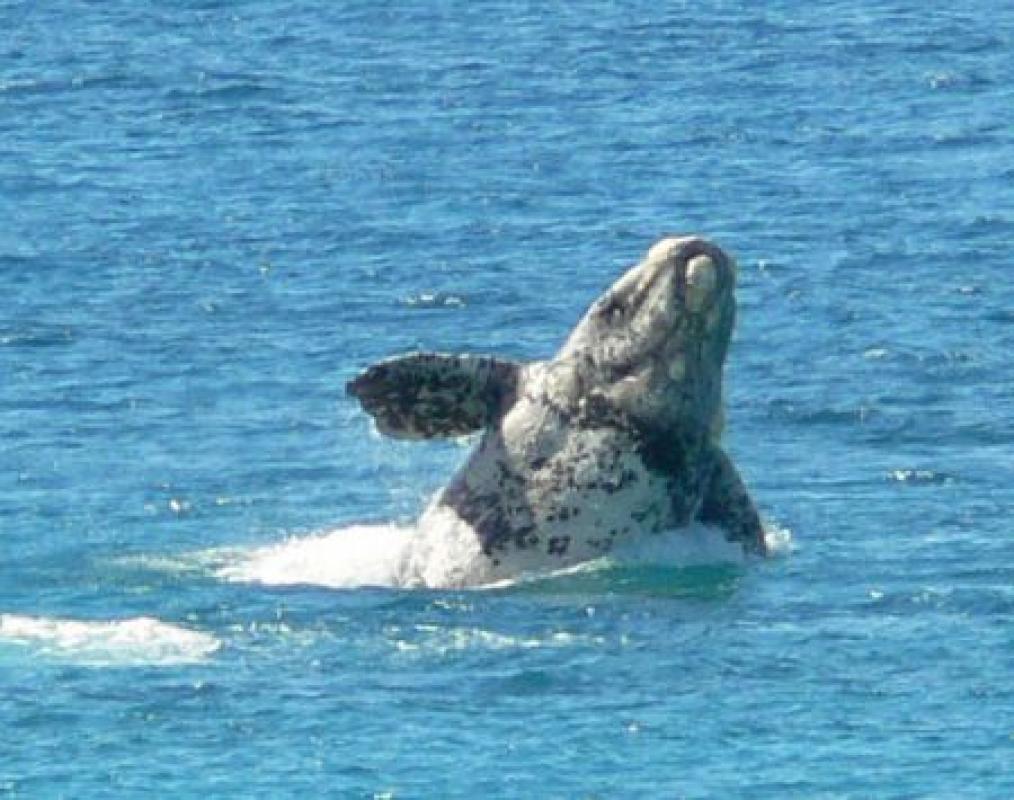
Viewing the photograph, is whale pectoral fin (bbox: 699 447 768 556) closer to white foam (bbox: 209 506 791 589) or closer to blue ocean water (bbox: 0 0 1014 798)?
white foam (bbox: 209 506 791 589)

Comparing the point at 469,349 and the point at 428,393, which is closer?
the point at 428,393

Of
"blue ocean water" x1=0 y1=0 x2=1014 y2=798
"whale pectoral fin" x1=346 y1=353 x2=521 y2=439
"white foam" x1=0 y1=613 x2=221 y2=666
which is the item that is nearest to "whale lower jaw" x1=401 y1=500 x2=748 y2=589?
"blue ocean water" x1=0 y1=0 x2=1014 y2=798

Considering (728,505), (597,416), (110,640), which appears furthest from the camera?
(728,505)

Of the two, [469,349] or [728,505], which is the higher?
[728,505]

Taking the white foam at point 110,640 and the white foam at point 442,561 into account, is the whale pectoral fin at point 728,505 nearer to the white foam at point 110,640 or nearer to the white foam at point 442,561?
the white foam at point 442,561

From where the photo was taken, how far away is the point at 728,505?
3988cm

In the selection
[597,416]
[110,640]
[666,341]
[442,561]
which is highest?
[666,341]

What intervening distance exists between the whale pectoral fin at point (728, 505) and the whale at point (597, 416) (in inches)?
1.5

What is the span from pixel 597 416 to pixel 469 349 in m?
15.6

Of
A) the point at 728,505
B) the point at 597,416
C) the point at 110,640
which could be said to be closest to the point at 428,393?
the point at 597,416

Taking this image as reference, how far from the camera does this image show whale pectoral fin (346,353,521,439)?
39.1 metres

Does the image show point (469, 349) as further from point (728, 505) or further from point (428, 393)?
point (428, 393)

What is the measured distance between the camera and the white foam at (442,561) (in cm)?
3941

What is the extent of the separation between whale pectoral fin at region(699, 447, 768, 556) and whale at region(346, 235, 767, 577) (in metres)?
0.04
